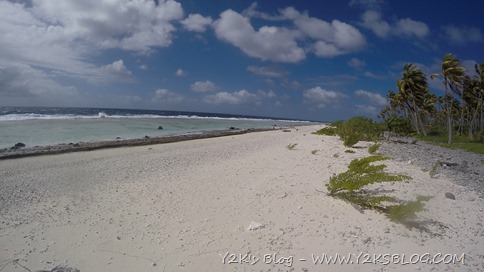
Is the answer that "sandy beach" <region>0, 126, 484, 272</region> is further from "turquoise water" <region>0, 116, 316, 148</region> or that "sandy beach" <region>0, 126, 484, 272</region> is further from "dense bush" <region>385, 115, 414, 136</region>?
"dense bush" <region>385, 115, 414, 136</region>

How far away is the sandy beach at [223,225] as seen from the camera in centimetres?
481

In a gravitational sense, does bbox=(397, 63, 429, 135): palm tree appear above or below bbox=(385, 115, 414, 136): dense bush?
above

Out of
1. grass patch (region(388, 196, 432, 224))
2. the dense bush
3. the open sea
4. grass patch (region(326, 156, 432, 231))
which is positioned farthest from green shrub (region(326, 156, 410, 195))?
the dense bush

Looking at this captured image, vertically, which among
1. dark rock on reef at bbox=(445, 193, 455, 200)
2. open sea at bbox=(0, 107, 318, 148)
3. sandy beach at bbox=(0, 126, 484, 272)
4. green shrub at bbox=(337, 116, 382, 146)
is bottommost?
sandy beach at bbox=(0, 126, 484, 272)

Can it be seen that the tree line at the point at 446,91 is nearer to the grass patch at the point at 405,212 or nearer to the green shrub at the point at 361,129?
the green shrub at the point at 361,129

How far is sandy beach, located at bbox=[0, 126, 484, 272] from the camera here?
4.81 meters

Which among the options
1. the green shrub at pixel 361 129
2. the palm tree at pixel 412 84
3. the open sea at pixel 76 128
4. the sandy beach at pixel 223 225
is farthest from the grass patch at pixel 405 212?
the palm tree at pixel 412 84

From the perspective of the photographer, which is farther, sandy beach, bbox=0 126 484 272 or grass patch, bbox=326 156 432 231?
grass patch, bbox=326 156 432 231

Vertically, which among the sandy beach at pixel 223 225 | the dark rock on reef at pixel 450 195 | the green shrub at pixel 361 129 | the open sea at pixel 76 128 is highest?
the green shrub at pixel 361 129

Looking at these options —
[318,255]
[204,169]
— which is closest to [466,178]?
[318,255]

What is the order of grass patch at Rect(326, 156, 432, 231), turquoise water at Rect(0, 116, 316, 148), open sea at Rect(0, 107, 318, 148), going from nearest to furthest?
1. grass patch at Rect(326, 156, 432, 231)
2. turquoise water at Rect(0, 116, 316, 148)
3. open sea at Rect(0, 107, 318, 148)

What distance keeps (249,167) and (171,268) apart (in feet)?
21.9

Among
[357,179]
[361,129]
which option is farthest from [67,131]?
[357,179]

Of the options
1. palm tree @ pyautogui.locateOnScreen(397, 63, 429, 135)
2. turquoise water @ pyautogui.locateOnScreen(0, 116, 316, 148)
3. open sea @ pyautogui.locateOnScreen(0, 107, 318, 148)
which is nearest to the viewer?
turquoise water @ pyautogui.locateOnScreen(0, 116, 316, 148)
